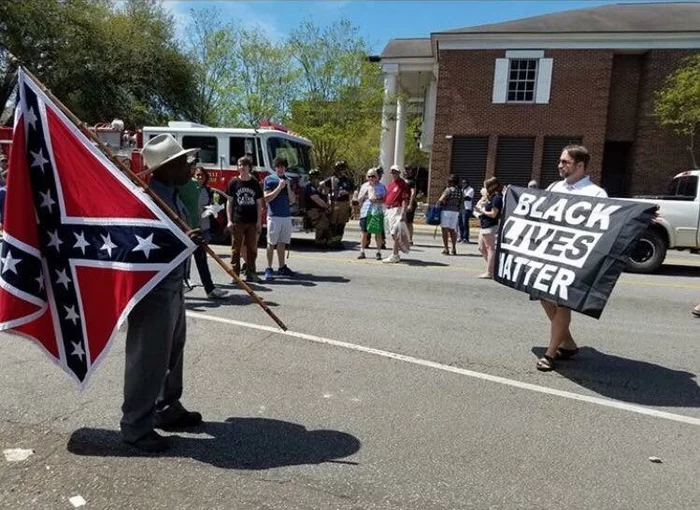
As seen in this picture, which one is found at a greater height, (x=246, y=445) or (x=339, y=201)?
(x=339, y=201)

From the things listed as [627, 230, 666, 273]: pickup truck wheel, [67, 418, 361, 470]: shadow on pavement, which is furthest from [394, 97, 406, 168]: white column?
[67, 418, 361, 470]: shadow on pavement

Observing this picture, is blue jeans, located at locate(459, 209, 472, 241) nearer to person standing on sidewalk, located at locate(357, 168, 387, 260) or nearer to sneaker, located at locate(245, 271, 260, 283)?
person standing on sidewalk, located at locate(357, 168, 387, 260)

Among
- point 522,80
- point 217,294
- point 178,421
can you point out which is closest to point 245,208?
point 217,294

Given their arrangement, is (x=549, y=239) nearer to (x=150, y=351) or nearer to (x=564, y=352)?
(x=564, y=352)

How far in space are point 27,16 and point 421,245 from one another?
2226cm

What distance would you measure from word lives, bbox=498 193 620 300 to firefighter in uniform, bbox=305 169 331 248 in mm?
6919

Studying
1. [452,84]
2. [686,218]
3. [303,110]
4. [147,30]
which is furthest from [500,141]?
[147,30]

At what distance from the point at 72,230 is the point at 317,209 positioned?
956 cm

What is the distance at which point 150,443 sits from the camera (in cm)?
335

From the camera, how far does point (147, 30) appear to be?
31188 millimetres

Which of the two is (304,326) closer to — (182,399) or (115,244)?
(182,399)

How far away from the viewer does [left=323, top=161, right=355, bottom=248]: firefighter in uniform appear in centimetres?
1288

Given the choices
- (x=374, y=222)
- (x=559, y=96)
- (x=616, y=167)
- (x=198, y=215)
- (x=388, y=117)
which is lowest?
(x=374, y=222)

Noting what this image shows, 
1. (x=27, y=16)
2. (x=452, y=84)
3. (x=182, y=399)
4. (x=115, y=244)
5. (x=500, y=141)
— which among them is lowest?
(x=182, y=399)
